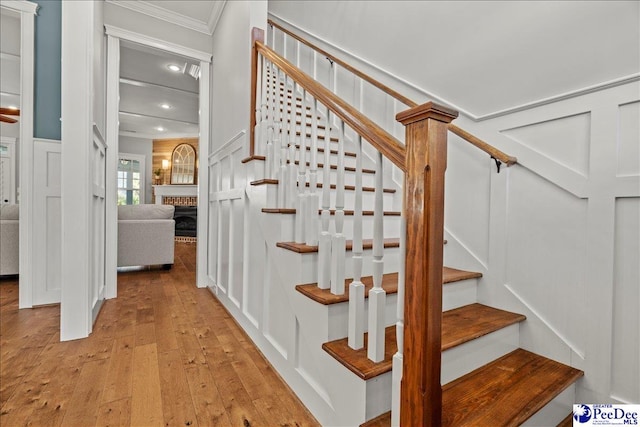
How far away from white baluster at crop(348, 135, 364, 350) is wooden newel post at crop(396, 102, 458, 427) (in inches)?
9.9

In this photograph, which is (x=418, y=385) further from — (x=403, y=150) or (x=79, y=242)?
(x=79, y=242)

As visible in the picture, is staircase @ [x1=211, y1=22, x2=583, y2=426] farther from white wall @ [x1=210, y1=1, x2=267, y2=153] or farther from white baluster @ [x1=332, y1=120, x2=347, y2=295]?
white wall @ [x1=210, y1=1, x2=267, y2=153]

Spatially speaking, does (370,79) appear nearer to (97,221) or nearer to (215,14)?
(215,14)

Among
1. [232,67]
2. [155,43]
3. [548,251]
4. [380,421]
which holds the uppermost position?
[155,43]

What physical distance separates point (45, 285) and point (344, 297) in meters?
2.72

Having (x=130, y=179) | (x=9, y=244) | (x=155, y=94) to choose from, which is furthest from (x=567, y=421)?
(x=130, y=179)

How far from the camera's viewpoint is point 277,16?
3803 millimetres

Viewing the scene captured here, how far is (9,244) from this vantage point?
3102mm

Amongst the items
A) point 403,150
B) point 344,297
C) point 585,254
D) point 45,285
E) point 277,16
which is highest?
point 277,16

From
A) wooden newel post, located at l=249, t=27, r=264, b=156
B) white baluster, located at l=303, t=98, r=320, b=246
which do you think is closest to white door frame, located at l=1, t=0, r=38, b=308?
wooden newel post, located at l=249, t=27, r=264, b=156

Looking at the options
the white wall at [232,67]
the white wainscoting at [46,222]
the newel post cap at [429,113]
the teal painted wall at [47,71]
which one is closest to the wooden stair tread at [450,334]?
the newel post cap at [429,113]

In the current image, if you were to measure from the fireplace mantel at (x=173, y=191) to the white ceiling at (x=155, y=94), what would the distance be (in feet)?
4.95

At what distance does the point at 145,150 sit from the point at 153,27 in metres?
6.21

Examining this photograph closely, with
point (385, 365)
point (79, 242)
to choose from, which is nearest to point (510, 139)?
point (385, 365)
